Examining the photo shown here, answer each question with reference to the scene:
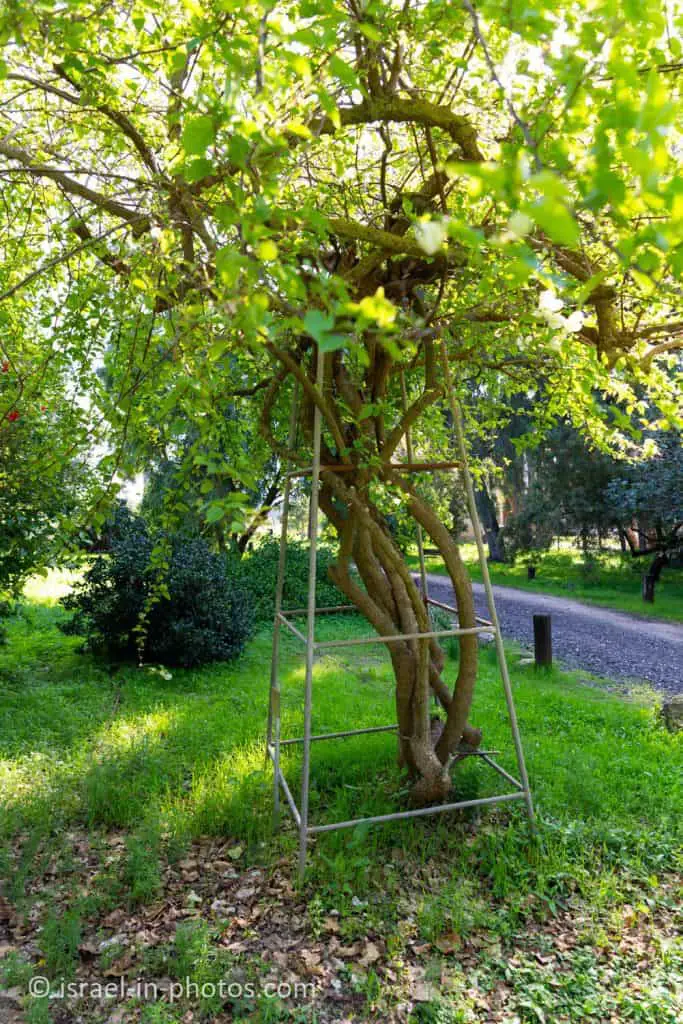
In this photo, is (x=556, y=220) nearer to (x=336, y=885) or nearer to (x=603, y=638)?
(x=336, y=885)

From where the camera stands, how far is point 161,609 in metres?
6.79

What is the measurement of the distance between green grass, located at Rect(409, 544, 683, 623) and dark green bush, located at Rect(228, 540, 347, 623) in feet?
7.90

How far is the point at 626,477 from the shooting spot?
1309 centimetres

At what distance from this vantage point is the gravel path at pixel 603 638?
729cm

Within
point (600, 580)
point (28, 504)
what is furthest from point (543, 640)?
point (600, 580)

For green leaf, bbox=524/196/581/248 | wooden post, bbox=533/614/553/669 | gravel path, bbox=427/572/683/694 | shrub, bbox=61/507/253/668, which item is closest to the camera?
green leaf, bbox=524/196/581/248

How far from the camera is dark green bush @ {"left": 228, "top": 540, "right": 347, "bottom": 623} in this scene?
9712 millimetres

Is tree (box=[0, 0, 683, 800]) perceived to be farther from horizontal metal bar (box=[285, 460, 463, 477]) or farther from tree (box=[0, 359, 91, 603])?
tree (box=[0, 359, 91, 603])

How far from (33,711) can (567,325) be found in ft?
17.0

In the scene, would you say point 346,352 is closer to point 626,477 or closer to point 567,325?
point 567,325

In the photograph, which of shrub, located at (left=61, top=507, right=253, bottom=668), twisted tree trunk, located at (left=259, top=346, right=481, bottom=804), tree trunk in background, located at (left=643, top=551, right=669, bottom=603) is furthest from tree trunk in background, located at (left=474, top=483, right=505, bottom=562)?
twisted tree trunk, located at (left=259, top=346, right=481, bottom=804)

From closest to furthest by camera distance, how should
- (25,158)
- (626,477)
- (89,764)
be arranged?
(25,158), (89,764), (626,477)

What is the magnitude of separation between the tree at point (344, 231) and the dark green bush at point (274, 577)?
5875 mm

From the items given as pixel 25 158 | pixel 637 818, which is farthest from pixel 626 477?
pixel 25 158
